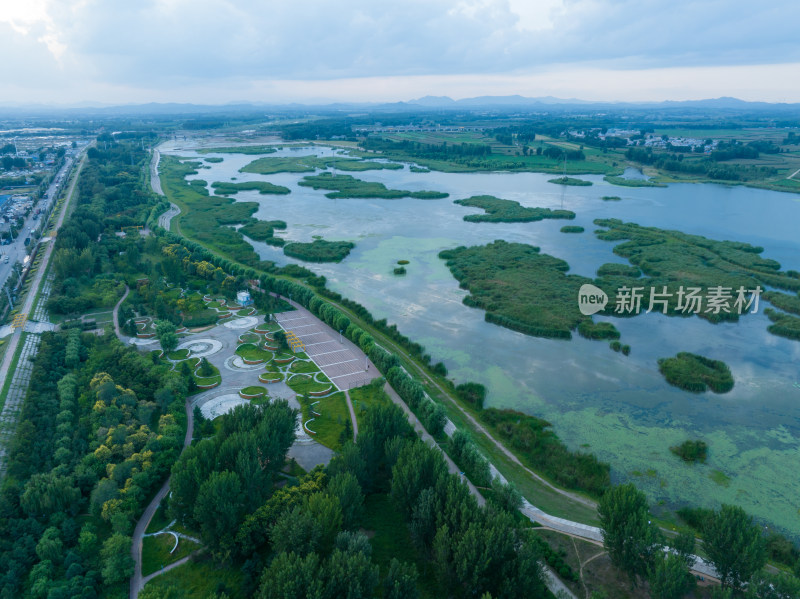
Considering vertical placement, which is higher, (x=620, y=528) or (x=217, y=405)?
(x=620, y=528)

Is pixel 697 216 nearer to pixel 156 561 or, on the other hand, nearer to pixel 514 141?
pixel 156 561

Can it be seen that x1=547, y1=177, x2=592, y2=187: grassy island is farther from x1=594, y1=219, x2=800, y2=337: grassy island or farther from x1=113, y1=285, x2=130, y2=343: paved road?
x1=113, y1=285, x2=130, y2=343: paved road

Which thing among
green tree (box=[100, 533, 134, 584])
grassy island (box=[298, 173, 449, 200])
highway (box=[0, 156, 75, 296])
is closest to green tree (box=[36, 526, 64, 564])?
green tree (box=[100, 533, 134, 584])

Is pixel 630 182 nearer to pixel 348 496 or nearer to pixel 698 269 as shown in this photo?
pixel 698 269

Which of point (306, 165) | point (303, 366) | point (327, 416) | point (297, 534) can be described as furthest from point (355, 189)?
point (297, 534)

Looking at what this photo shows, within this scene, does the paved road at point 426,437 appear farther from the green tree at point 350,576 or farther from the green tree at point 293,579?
the green tree at point 293,579

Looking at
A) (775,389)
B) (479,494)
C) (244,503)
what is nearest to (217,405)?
(244,503)
